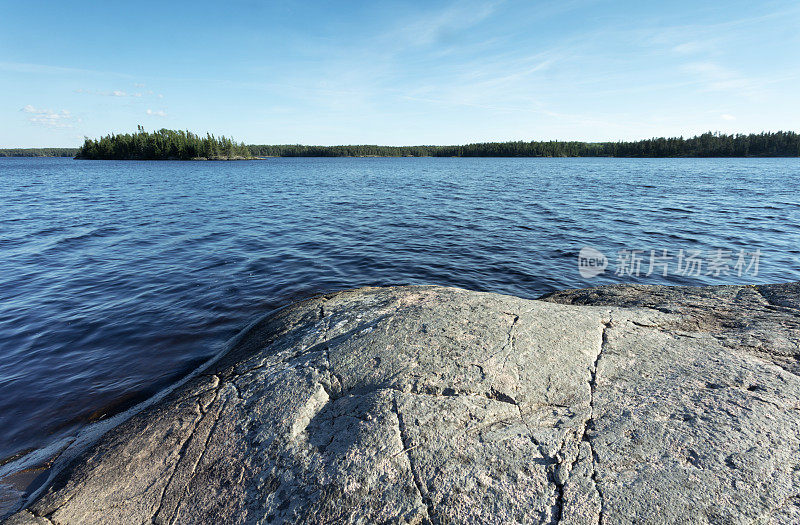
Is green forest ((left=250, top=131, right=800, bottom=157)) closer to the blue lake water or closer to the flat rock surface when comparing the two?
the blue lake water

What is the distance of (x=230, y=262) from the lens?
454 inches

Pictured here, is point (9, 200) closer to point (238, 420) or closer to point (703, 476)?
point (238, 420)

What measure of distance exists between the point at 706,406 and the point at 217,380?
16.1ft

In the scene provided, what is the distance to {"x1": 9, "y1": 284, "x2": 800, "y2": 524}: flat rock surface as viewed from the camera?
2.33 metres

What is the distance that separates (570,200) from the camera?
990 inches

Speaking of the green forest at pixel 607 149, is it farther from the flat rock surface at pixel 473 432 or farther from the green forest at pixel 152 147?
the flat rock surface at pixel 473 432

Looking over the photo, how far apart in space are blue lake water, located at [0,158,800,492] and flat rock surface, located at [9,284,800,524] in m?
2.67

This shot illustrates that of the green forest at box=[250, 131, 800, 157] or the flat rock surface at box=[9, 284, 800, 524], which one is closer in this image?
the flat rock surface at box=[9, 284, 800, 524]

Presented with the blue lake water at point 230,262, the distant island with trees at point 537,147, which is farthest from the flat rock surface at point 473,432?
the distant island with trees at point 537,147

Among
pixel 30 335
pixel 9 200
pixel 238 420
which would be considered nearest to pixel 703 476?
pixel 238 420

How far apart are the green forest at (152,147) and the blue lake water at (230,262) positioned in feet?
383

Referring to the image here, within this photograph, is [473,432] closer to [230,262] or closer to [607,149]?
[230,262]

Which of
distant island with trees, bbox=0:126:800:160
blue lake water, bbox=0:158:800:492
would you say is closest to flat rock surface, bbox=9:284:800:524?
blue lake water, bbox=0:158:800:492

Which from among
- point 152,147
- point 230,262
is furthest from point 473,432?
point 152,147
